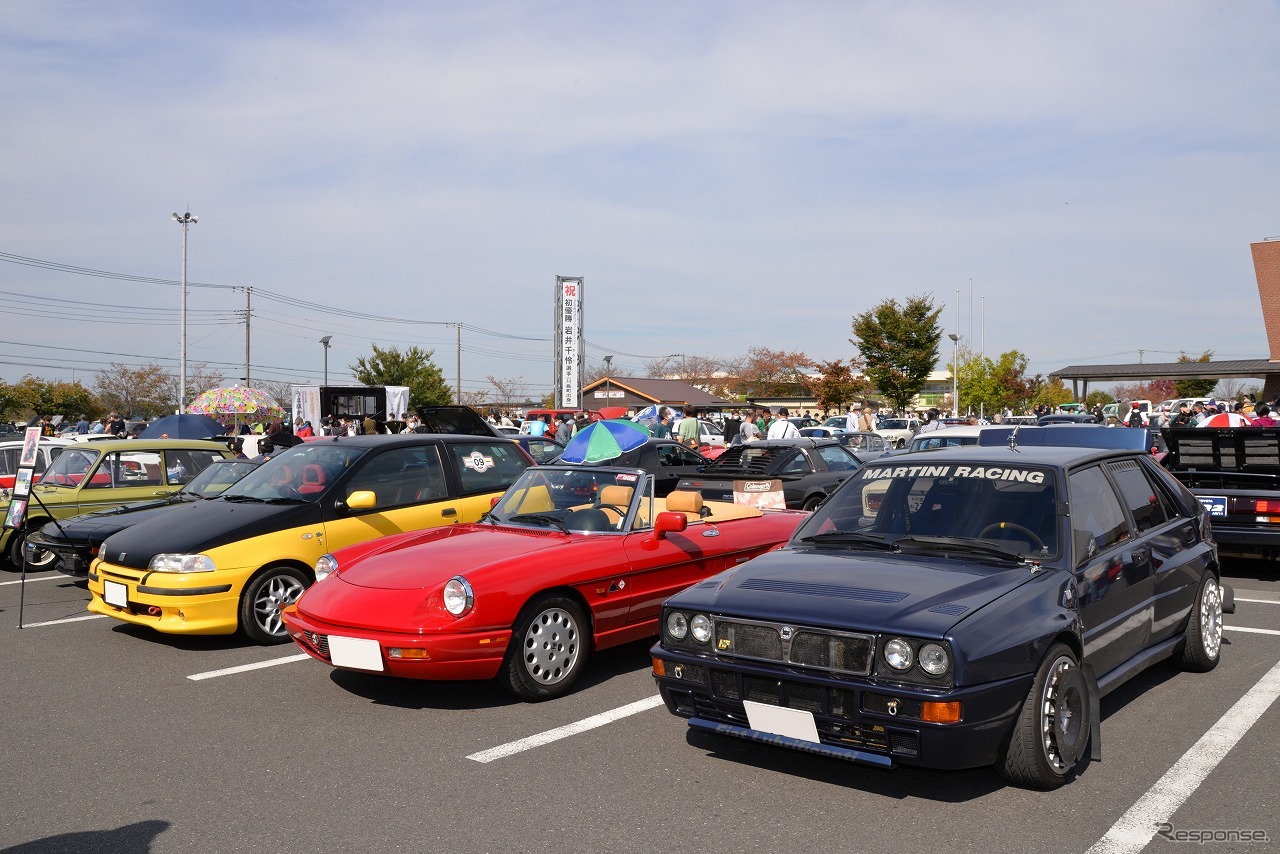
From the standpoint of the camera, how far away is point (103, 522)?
30.5ft

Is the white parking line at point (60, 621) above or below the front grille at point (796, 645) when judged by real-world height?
below

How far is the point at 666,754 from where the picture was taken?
16.1 ft

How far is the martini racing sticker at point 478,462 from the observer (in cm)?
908

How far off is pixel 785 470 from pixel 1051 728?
→ 9.82 metres

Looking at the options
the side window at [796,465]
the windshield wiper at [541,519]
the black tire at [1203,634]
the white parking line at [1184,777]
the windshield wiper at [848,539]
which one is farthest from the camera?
the side window at [796,465]

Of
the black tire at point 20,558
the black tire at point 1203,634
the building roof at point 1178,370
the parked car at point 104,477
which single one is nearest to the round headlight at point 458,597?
the black tire at point 1203,634

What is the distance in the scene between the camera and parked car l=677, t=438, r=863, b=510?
13.6 m

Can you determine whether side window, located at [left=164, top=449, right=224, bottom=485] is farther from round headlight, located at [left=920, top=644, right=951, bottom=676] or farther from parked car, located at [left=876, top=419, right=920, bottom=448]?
parked car, located at [left=876, top=419, right=920, bottom=448]

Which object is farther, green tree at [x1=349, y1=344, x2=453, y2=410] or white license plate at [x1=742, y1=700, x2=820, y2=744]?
green tree at [x1=349, y1=344, x2=453, y2=410]

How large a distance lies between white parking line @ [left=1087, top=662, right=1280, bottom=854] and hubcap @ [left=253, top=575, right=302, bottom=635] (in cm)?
575

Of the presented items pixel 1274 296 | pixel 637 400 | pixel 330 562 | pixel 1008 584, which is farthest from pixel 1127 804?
pixel 637 400

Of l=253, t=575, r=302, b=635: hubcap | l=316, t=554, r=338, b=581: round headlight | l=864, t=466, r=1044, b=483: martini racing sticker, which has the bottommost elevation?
l=253, t=575, r=302, b=635: hubcap

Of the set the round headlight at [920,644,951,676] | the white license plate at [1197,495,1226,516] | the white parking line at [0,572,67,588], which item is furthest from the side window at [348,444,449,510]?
the white license plate at [1197,495,1226,516]

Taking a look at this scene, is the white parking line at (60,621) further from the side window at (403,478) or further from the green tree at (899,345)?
the green tree at (899,345)
